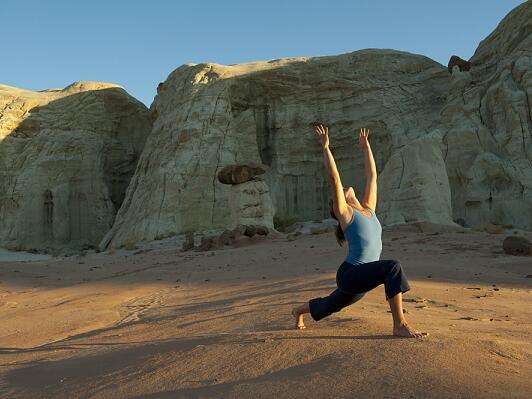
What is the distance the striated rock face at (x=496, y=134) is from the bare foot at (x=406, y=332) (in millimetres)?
19885

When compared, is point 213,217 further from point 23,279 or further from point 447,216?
point 23,279

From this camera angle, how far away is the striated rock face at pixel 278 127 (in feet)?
100

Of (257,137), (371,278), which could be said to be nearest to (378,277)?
(371,278)

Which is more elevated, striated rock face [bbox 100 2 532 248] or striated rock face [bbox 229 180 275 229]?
striated rock face [bbox 100 2 532 248]

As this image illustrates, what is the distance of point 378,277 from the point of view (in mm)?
3420

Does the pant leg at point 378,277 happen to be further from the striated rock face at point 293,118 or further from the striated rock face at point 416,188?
the striated rock face at point 293,118

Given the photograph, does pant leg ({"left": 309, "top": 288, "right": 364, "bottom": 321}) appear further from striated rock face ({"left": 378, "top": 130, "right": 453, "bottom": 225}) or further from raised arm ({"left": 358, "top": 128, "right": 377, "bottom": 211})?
striated rock face ({"left": 378, "top": 130, "right": 453, "bottom": 225})

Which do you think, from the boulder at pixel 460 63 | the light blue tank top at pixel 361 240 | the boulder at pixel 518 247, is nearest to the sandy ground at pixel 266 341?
the light blue tank top at pixel 361 240

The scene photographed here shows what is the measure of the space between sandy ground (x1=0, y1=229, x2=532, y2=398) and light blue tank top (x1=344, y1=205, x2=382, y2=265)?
0.49 meters

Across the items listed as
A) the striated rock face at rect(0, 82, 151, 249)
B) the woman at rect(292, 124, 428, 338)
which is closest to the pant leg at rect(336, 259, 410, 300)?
the woman at rect(292, 124, 428, 338)

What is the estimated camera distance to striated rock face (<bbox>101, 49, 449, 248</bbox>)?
30.5m

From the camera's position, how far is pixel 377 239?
353 cm

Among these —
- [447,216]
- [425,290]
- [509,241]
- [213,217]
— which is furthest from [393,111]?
[425,290]

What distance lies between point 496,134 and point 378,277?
22900mm
